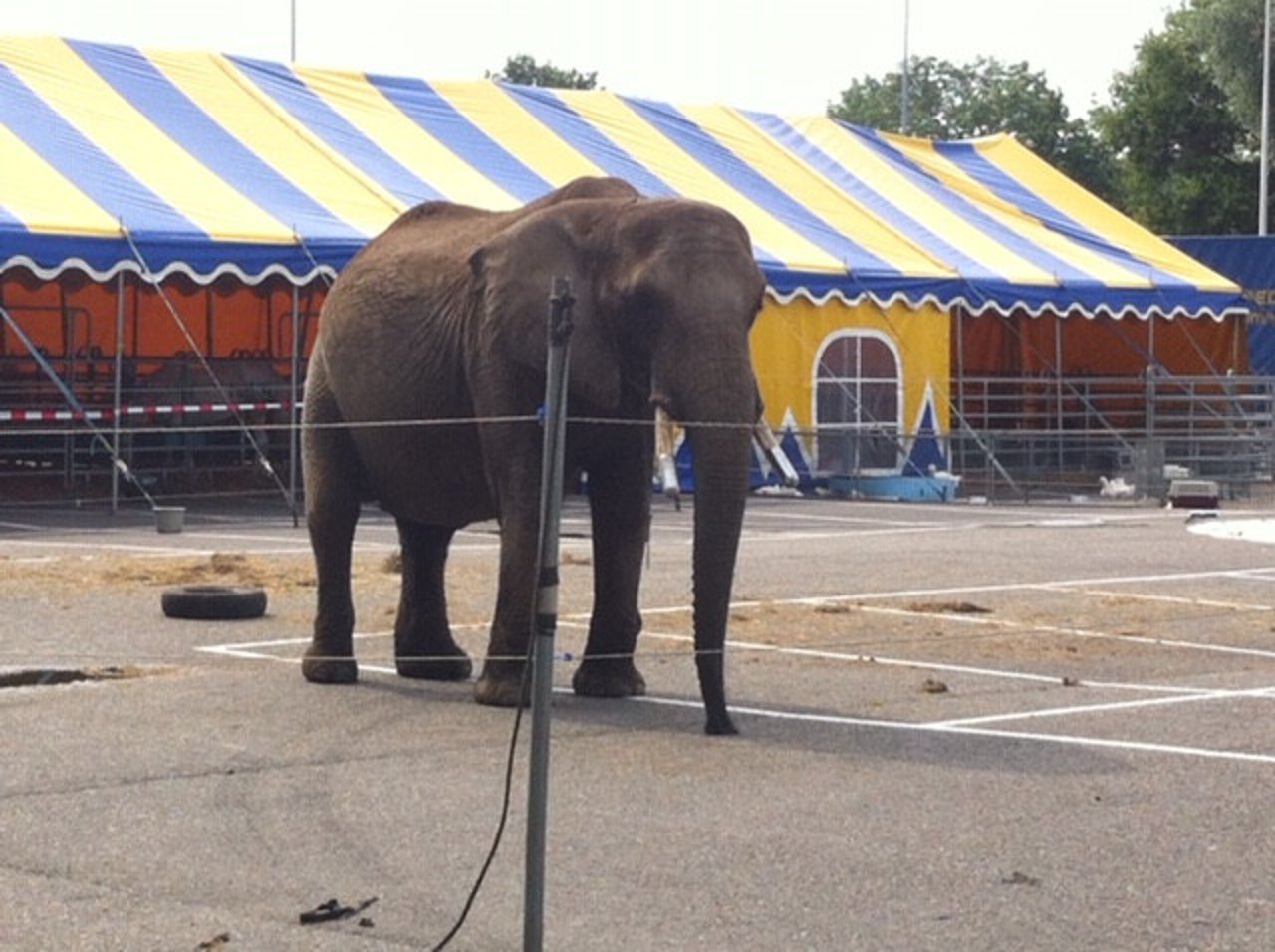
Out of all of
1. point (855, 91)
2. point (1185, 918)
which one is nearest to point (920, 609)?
point (1185, 918)

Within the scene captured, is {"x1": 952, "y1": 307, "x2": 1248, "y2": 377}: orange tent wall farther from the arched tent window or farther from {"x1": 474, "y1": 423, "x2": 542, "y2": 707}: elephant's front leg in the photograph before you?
{"x1": 474, "y1": 423, "x2": 542, "y2": 707}: elephant's front leg

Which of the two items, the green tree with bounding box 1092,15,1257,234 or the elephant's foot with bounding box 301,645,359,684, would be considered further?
the green tree with bounding box 1092,15,1257,234

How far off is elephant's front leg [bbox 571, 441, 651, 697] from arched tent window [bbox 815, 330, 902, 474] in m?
19.8

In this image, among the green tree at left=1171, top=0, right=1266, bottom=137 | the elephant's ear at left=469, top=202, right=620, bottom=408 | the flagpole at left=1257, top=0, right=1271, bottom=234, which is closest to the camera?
the elephant's ear at left=469, top=202, right=620, bottom=408

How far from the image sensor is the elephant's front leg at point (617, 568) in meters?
11.8

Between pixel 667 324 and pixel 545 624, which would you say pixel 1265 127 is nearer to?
pixel 667 324

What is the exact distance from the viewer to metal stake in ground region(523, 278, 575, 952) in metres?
6.26

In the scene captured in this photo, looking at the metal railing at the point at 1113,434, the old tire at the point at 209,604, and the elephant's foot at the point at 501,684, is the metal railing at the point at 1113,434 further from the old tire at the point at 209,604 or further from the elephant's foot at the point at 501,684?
the elephant's foot at the point at 501,684

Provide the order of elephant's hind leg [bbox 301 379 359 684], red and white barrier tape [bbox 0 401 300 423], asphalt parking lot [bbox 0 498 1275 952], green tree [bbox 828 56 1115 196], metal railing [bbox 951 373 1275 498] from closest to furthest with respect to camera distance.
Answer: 1. asphalt parking lot [bbox 0 498 1275 952]
2. elephant's hind leg [bbox 301 379 359 684]
3. red and white barrier tape [bbox 0 401 300 423]
4. metal railing [bbox 951 373 1275 498]
5. green tree [bbox 828 56 1115 196]

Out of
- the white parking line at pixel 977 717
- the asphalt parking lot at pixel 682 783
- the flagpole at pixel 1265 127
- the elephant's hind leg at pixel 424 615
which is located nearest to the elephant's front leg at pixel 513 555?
the asphalt parking lot at pixel 682 783

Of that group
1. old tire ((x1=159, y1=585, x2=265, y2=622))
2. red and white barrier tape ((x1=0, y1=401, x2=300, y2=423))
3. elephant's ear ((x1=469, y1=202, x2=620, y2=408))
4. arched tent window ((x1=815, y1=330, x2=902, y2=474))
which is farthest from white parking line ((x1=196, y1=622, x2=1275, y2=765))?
arched tent window ((x1=815, y1=330, x2=902, y2=474))

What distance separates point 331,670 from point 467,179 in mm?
17990

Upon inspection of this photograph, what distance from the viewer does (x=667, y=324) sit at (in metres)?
Answer: 11.0

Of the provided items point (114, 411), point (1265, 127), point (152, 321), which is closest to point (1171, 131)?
point (1265, 127)
